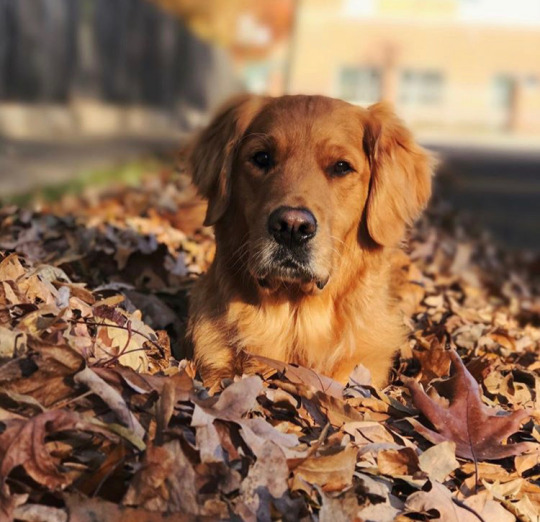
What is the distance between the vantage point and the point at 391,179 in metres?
4.21

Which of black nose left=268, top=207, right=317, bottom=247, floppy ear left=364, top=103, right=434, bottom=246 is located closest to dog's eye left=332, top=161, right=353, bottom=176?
floppy ear left=364, top=103, right=434, bottom=246

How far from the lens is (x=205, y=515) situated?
2570mm

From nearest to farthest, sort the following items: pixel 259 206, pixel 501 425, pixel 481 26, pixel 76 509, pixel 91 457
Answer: pixel 76 509, pixel 91 457, pixel 501 425, pixel 259 206, pixel 481 26

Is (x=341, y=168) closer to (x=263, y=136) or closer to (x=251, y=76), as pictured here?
(x=263, y=136)

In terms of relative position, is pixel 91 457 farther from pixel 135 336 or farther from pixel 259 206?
pixel 259 206

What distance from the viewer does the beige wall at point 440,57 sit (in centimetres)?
5656

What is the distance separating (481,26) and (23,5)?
46.5 meters

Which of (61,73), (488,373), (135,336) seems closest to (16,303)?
(135,336)

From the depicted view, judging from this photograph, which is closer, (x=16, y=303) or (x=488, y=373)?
(x=16, y=303)

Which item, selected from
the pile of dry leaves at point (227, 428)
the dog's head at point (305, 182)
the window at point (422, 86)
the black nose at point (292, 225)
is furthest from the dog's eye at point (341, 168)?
the window at point (422, 86)

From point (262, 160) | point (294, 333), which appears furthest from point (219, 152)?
point (294, 333)

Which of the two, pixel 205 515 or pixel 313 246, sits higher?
pixel 313 246

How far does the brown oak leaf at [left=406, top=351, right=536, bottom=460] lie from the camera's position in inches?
130

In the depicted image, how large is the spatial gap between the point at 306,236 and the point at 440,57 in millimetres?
56384
